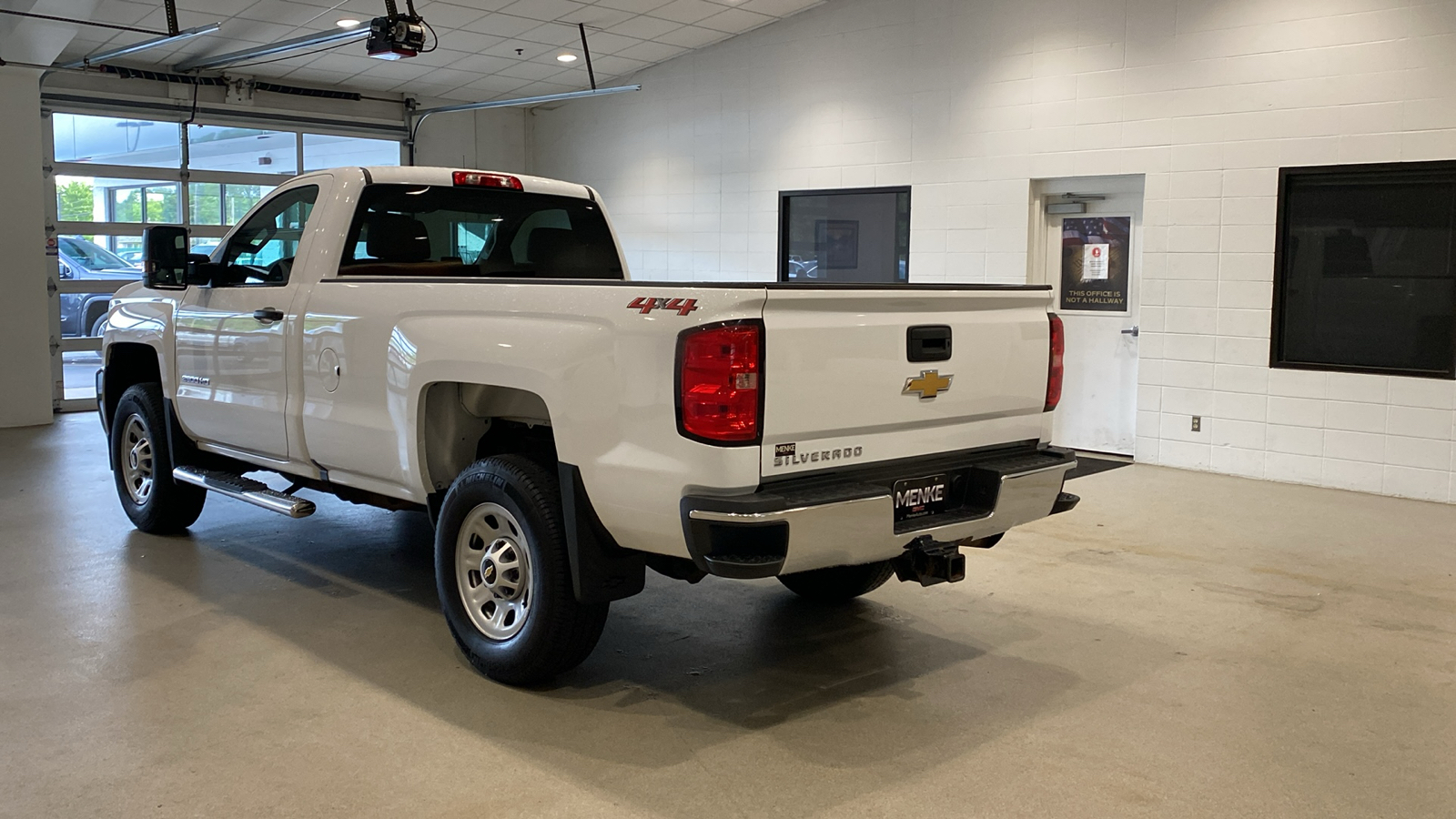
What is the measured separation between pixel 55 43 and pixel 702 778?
908 centimetres

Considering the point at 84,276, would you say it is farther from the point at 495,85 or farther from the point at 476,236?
the point at 476,236

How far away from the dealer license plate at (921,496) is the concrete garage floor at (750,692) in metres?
0.64

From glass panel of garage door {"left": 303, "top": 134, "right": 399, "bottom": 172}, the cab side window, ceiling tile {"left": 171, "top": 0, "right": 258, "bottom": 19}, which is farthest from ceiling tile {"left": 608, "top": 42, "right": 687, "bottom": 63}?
the cab side window

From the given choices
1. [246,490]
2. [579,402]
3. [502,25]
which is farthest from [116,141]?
[579,402]

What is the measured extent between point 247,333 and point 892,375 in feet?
9.83

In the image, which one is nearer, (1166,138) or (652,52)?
(1166,138)

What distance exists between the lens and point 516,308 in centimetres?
364

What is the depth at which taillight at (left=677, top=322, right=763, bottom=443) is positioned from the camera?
3111 mm

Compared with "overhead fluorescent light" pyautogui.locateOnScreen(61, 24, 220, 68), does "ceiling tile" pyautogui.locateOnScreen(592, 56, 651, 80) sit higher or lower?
higher

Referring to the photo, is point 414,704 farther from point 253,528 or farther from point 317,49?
point 317,49

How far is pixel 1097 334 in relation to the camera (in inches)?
361

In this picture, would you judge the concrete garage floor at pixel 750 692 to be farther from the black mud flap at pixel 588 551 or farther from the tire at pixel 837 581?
the black mud flap at pixel 588 551

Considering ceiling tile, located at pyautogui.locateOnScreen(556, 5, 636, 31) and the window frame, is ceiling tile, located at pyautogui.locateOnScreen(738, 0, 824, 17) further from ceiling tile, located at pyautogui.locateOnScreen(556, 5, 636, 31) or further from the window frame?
the window frame

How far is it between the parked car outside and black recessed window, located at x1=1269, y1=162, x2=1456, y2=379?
10472mm
